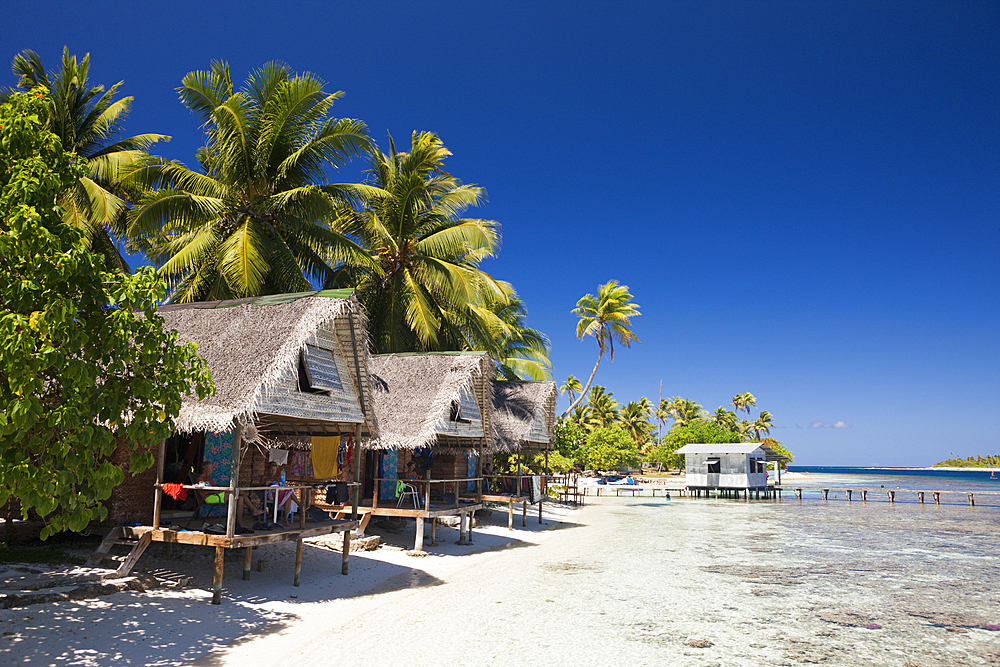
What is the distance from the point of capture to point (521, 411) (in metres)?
26.7

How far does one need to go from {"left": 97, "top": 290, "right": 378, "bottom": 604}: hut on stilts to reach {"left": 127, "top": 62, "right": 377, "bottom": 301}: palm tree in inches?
201

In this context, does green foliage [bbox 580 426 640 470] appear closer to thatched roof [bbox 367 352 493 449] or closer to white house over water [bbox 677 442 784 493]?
white house over water [bbox 677 442 784 493]

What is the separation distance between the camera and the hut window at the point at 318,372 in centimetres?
1248

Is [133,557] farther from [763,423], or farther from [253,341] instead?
[763,423]

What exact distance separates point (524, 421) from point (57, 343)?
2058cm

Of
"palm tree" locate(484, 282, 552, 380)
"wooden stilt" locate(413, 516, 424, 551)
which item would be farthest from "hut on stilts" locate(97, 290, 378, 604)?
"palm tree" locate(484, 282, 552, 380)

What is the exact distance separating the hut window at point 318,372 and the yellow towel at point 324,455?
2.56m

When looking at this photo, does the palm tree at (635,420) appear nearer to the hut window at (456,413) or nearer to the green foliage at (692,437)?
the green foliage at (692,437)

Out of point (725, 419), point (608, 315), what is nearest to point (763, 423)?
point (725, 419)

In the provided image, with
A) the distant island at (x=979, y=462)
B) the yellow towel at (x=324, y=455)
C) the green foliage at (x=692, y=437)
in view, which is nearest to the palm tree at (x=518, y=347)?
the yellow towel at (x=324, y=455)

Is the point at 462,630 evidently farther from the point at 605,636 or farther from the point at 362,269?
the point at 362,269

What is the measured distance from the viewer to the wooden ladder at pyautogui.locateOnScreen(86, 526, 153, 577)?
424 inches

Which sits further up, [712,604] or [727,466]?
[727,466]

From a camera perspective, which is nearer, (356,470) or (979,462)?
(356,470)
